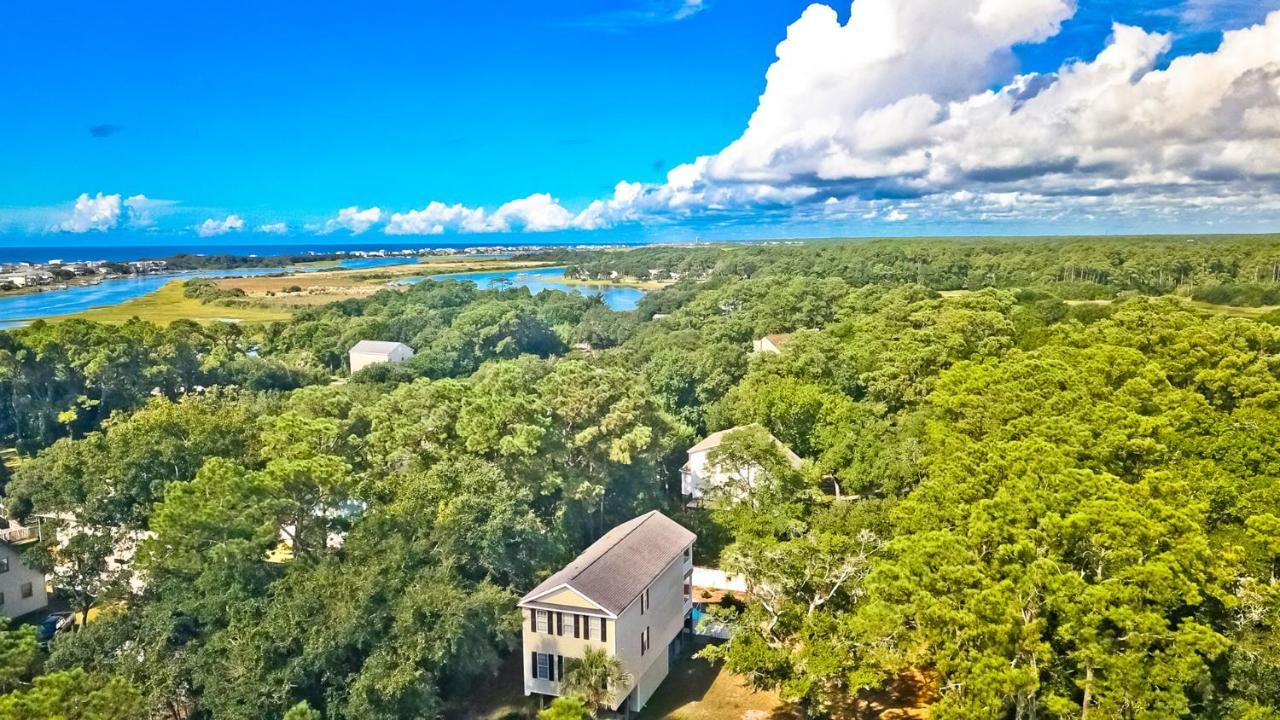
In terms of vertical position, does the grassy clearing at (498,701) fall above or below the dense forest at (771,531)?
below

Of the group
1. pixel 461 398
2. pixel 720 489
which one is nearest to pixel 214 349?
pixel 461 398

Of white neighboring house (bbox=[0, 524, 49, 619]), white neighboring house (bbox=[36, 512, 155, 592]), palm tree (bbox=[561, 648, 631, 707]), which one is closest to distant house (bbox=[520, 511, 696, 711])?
palm tree (bbox=[561, 648, 631, 707])

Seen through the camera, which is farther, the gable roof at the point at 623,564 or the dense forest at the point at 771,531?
the gable roof at the point at 623,564

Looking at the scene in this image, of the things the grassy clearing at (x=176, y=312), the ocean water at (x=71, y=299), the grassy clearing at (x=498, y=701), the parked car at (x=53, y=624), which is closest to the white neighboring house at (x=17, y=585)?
the parked car at (x=53, y=624)

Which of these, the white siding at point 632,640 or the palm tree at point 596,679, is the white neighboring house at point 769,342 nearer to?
the white siding at point 632,640

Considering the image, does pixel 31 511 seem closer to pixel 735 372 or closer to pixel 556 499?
pixel 556 499

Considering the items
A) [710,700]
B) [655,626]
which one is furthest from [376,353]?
[710,700]

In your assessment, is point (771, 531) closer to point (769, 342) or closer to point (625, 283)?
point (769, 342)
